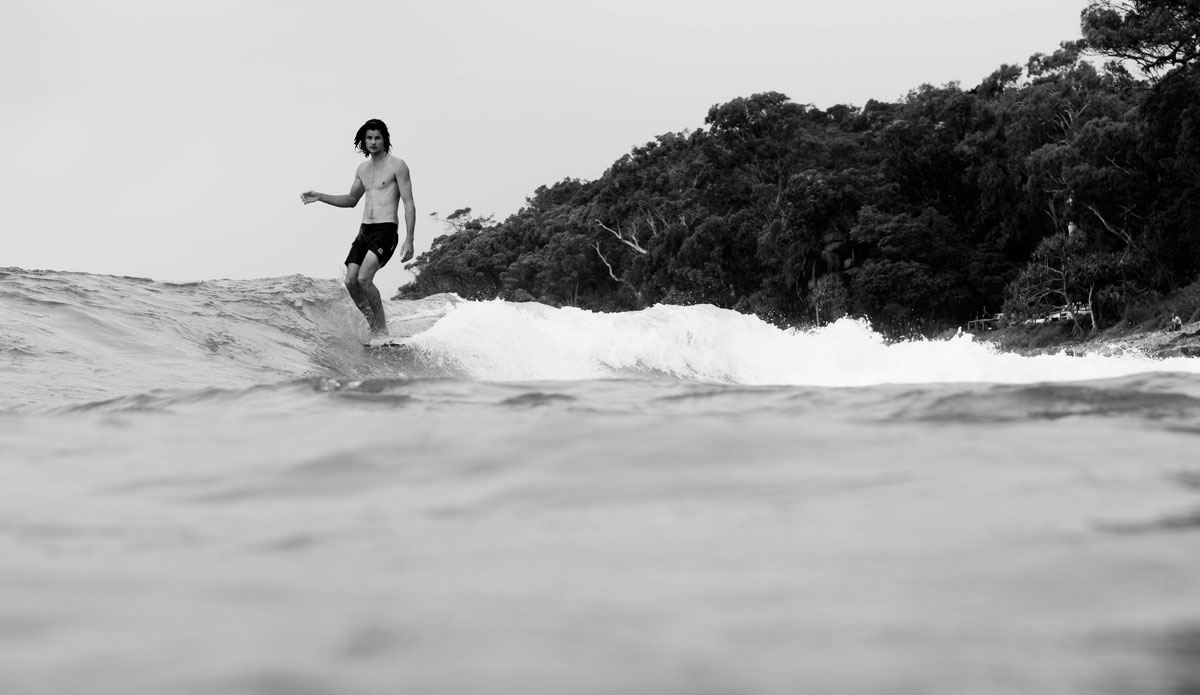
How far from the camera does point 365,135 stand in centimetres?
781

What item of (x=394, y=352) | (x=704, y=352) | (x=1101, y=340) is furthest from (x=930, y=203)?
(x=394, y=352)

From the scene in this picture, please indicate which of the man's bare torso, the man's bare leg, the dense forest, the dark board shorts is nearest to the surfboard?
the man's bare leg

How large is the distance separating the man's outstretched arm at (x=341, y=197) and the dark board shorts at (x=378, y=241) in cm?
26

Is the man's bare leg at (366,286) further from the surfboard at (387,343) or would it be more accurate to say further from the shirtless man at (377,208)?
the surfboard at (387,343)

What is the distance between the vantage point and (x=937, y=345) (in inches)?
342

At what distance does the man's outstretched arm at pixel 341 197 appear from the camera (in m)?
7.95

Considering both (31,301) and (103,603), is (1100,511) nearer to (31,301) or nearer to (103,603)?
(103,603)

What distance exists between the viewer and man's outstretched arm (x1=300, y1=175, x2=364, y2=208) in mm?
7947

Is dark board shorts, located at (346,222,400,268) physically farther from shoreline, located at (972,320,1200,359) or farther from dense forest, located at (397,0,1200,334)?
dense forest, located at (397,0,1200,334)

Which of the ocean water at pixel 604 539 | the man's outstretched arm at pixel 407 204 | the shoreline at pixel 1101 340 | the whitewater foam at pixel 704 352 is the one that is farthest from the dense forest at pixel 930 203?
the ocean water at pixel 604 539

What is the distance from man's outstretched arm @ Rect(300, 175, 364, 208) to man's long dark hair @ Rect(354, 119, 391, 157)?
0.24 meters

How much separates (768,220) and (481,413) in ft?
110

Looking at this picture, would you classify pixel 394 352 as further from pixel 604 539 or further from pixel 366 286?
pixel 604 539

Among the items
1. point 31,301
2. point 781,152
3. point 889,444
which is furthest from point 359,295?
point 781,152
